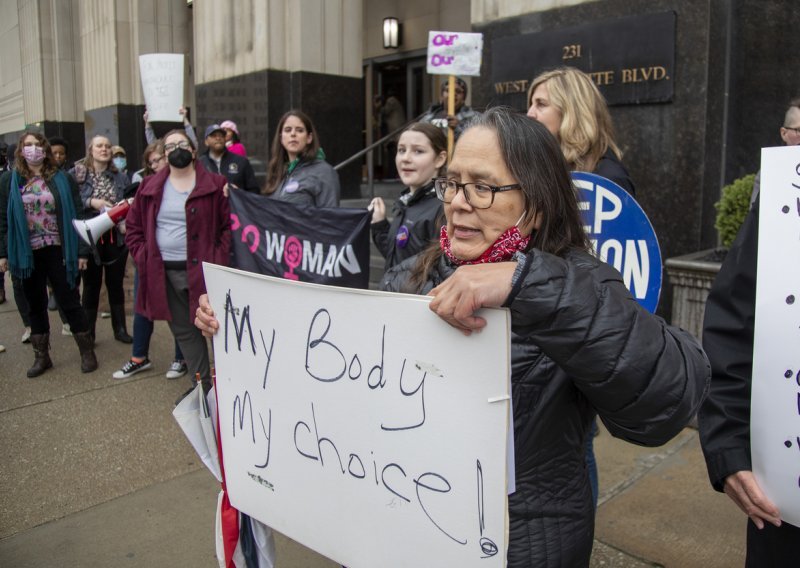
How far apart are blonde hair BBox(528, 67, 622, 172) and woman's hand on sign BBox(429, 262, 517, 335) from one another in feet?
5.88

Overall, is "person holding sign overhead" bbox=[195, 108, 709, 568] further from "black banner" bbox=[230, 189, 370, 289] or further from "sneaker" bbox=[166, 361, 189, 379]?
"sneaker" bbox=[166, 361, 189, 379]

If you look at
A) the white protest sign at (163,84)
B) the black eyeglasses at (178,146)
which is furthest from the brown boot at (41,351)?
the white protest sign at (163,84)

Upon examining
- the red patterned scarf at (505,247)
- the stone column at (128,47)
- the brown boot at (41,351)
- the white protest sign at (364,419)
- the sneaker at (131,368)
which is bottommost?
the sneaker at (131,368)

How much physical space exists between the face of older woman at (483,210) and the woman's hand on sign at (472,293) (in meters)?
0.26

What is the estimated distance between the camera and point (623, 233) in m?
2.73

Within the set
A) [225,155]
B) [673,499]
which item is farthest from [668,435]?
[225,155]

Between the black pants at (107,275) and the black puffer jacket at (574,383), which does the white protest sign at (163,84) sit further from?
the black puffer jacket at (574,383)

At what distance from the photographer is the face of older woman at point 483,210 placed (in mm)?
1525

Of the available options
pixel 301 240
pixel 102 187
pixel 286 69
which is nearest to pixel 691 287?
pixel 301 240

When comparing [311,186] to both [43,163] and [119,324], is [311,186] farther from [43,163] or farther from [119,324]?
[119,324]

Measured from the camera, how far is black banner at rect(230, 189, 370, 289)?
4.09m

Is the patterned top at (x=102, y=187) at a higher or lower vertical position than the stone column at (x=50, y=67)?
lower

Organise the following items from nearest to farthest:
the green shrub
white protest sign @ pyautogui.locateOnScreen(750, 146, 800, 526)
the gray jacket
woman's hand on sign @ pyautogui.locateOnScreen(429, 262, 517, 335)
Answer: woman's hand on sign @ pyautogui.locateOnScreen(429, 262, 517, 335) → white protest sign @ pyautogui.locateOnScreen(750, 146, 800, 526) → the green shrub → the gray jacket

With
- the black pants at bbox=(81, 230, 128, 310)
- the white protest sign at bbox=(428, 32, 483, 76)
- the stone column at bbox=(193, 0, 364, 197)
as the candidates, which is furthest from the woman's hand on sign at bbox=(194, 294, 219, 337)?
the stone column at bbox=(193, 0, 364, 197)
